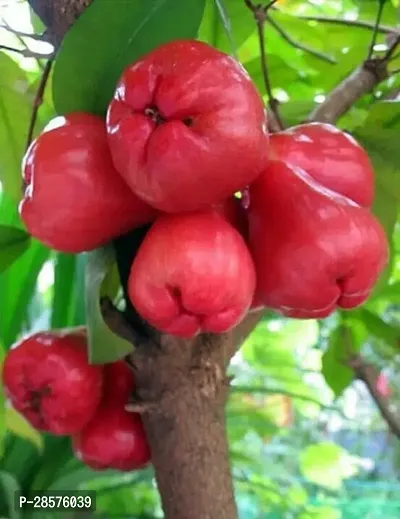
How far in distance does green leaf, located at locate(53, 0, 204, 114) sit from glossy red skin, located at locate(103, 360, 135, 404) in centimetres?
15

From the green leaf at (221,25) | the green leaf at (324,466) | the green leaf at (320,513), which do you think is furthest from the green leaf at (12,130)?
the green leaf at (324,466)

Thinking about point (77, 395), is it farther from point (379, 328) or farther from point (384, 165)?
point (379, 328)

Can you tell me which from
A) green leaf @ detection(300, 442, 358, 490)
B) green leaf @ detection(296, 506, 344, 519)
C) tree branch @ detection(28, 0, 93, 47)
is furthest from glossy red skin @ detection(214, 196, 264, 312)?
green leaf @ detection(300, 442, 358, 490)

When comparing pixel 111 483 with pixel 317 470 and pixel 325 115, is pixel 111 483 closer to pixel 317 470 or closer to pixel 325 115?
pixel 317 470

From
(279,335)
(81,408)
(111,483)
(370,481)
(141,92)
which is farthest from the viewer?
(370,481)

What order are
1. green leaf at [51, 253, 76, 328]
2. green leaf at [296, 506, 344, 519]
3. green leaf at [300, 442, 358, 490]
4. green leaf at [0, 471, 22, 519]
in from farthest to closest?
1. green leaf at [300, 442, 358, 490]
2. green leaf at [296, 506, 344, 519]
3. green leaf at [51, 253, 76, 328]
4. green leaf at [0, 471, 22, 519]

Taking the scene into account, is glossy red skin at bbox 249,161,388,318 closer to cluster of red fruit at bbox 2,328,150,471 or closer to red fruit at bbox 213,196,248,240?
red fruit at bbox 213,196,248,240

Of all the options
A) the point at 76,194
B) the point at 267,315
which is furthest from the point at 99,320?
the point at 267,315

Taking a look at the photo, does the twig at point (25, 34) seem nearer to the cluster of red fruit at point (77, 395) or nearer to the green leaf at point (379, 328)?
the cluster of red fruit at point (77, 395)

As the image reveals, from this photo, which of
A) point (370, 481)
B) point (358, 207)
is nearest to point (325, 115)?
point (358, 207)

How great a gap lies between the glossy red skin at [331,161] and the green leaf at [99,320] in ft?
0.29

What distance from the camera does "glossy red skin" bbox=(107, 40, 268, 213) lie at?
0.29m

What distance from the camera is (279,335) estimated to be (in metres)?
1.45

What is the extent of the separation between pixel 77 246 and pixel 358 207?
12 cm
